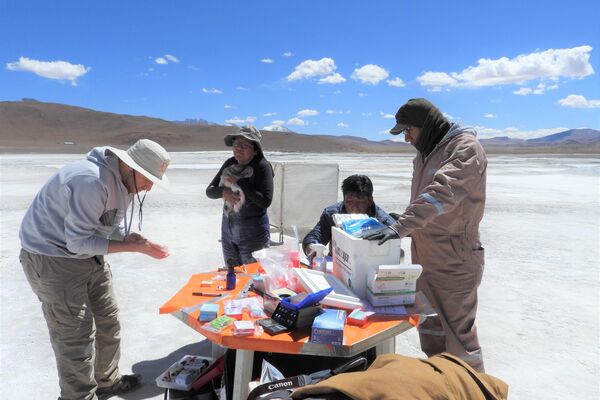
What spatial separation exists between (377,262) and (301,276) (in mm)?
417

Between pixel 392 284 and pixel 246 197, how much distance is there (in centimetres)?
164

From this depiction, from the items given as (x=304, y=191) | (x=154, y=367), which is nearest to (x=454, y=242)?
(x=154, y=367)

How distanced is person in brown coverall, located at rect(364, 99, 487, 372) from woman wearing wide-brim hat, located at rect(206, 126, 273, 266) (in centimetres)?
121

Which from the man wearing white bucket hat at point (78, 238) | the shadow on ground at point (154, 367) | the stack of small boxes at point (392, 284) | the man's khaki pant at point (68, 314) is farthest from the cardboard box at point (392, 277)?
the shadow on ground at point (154, 367)

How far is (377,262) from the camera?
2162mm

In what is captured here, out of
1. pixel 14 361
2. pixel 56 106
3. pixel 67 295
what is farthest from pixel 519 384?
pixel 56 106

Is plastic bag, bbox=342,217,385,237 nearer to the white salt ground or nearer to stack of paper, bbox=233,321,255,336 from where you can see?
stack of paper, bbox=233,321,255,336

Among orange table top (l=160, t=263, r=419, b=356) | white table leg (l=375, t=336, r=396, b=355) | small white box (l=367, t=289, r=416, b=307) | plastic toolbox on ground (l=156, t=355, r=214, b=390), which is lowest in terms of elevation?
plastic toolbox on ground (l=156, t=355, r=214, b=390)

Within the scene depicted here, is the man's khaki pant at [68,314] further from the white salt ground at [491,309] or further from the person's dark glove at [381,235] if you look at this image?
the person's dark glove at [381,235]

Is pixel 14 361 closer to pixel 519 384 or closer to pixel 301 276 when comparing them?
pixel 301 276

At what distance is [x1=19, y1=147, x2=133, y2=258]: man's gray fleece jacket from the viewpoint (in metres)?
2.15

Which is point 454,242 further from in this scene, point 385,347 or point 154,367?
point 154,367

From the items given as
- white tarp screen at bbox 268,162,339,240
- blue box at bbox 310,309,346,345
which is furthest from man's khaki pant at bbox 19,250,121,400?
white tarp screen at bbox 268,162,339,240

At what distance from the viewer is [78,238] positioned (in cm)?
217
